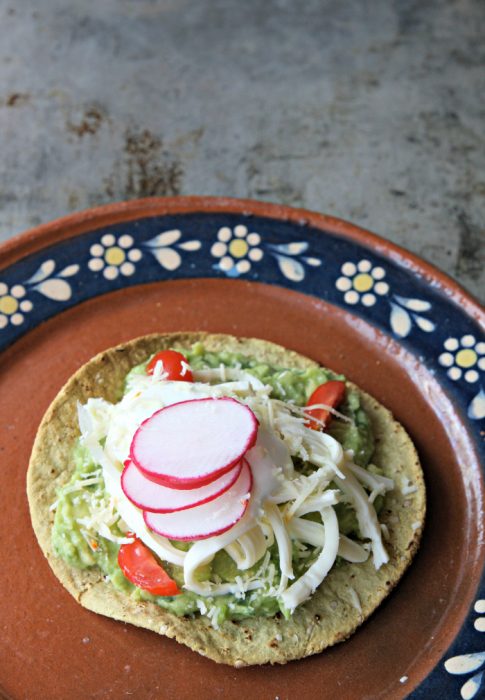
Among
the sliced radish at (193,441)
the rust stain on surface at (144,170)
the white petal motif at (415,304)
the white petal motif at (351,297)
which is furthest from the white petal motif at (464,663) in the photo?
the rust stain on surface at (144,170)

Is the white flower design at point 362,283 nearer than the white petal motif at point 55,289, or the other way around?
the white petal motif at point 55,289

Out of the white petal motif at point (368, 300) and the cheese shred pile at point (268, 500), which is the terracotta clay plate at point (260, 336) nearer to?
the white petal motif at point (368, 300)

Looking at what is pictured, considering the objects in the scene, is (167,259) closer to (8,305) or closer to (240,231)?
(240,231)

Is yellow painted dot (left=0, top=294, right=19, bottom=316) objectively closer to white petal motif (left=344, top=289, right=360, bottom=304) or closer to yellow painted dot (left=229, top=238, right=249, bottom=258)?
yellow painted dot (left=229, top=238, right=249, bottom=258)

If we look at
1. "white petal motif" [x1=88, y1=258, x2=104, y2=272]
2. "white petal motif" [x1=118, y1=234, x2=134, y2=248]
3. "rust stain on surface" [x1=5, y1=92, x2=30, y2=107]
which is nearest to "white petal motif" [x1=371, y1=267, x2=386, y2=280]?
"white petal motif" [x1=118, y1=234, x2=134, y2=248]

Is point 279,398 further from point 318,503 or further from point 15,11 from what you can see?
point 15,11

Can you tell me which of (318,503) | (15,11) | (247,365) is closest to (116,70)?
(15,11)
